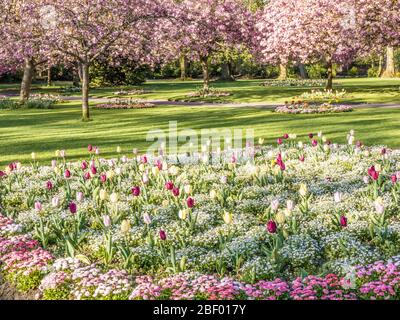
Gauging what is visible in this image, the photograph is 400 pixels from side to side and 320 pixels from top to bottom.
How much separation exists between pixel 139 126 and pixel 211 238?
14.9m

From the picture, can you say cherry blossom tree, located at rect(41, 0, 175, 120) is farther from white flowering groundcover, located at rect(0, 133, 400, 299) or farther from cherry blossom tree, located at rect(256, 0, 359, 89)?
white flowering groundcover, located at rect(0, 133, 400, 299)

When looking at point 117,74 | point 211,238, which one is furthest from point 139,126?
point 117,74

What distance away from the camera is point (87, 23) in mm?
23562

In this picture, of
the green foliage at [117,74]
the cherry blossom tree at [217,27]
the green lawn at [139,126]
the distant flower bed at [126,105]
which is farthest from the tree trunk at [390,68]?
the green lawn at [139,126]

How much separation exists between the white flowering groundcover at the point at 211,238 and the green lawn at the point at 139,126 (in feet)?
17.4

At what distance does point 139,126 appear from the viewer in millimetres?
21938

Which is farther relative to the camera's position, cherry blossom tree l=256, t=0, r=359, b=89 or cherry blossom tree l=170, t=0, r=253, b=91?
cherry blossom tree l=170, t=0, r=253, b=91

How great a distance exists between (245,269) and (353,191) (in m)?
3.80

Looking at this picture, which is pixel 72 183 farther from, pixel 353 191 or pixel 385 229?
pixel 385 229

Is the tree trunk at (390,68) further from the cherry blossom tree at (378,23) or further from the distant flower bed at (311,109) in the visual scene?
the distant flower bed at (311,109)

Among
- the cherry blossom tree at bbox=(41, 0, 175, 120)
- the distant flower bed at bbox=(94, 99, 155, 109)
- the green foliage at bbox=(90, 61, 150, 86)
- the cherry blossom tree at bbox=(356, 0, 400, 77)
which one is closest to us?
the cherry blossom tree at bbox=(41, 0, 175, 120)

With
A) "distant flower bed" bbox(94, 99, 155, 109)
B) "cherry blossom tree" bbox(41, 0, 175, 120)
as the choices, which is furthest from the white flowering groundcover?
"distant flower bed" bbox(94, 99, 155, 109)

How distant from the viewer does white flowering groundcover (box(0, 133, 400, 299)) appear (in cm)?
579

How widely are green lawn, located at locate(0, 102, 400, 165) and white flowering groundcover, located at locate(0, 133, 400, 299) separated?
5.30 m
